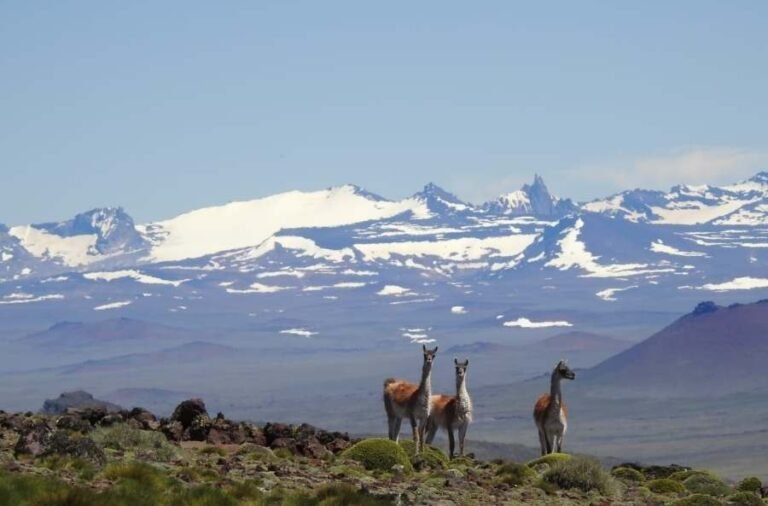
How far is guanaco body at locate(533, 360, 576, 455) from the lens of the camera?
4162 cm

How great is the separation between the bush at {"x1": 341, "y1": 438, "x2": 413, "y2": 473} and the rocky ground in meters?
0.04

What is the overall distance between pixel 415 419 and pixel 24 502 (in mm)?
21425

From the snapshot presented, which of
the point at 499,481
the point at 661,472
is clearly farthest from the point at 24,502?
the point at 661,472

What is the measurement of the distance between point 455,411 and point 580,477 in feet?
31.5

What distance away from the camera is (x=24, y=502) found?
2058 cm

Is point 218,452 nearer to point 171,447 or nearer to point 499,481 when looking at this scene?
point 171,447

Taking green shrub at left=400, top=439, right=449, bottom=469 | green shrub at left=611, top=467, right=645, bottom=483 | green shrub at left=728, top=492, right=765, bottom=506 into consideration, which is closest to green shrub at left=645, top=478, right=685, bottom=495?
green shrub at left=611, top=467, right=645, bottom=483

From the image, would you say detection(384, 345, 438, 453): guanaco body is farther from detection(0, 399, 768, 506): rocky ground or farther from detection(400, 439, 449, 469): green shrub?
detection(0, 399, 768, 506): rocky ground

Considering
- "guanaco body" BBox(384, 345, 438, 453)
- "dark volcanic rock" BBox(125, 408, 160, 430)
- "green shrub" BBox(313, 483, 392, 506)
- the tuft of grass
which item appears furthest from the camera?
"dark volcanic rock" BBox(125, 408, 160, 430)

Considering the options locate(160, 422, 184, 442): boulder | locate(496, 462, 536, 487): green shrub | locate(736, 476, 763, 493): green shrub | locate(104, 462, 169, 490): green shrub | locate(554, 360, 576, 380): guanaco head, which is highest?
locate(554, 360, 576, 380): guanaco head

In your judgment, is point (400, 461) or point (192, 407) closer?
point (400, 461)

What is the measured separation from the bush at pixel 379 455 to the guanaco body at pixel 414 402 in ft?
12.1

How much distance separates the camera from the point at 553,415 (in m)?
41.6

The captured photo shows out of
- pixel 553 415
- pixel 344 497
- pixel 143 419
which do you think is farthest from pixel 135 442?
pixel 553 415
